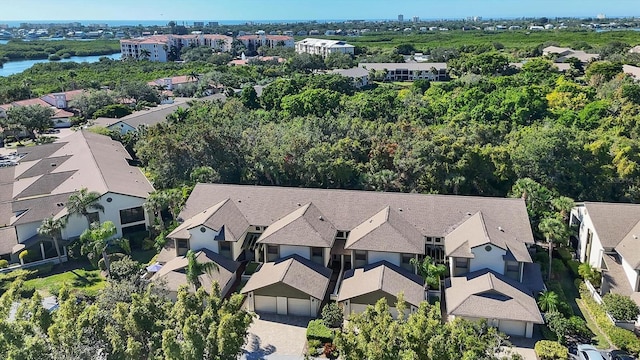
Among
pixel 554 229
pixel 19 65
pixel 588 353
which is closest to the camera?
pixel 588 353

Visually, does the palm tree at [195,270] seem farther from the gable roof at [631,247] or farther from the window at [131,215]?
the gable roof at [631,247]

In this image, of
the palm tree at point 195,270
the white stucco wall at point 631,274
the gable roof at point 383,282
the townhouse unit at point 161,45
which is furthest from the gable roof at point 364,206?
the townhouse unit at point 161,45

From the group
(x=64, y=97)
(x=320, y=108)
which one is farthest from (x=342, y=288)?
(x=64, y=97)

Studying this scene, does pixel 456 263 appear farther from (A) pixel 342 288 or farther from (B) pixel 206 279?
(B) pixel 206 279

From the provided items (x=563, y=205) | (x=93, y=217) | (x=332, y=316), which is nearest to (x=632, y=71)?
(x=563, y=205)

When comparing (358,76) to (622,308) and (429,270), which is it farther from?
(622,308)
